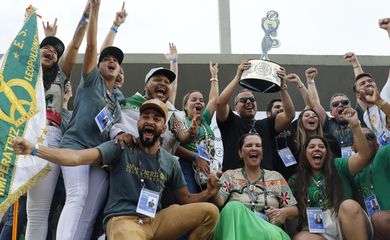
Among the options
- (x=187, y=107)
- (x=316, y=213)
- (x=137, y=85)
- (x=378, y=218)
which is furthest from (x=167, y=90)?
(x=137, y=85)

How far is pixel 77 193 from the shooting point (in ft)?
14.3

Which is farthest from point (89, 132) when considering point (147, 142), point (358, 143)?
point (358, 143)

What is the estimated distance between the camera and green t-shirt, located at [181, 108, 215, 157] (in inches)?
209

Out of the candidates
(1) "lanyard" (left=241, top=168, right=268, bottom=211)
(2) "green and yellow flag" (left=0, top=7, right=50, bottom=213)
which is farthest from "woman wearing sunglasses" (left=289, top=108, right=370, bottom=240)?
(2) "green and yellow flag" (left=0, top=7, right=50, bottom=213)

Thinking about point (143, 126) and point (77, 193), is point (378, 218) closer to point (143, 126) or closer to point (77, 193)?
point (143, 126)

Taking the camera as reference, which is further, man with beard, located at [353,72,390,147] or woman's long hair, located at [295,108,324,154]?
woman's long hair, located at [295,108,324,154]

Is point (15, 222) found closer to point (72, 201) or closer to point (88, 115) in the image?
point (72, 201)

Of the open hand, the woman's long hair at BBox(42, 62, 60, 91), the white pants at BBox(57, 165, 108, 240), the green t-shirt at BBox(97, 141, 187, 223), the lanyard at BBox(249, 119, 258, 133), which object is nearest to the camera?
the open hand

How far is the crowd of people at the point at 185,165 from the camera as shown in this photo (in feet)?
14.4

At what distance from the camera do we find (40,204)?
14.8 feet

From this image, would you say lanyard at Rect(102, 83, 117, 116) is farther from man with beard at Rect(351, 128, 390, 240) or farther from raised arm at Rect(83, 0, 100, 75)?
man with beard at Rect(351, 128, 390, 240)

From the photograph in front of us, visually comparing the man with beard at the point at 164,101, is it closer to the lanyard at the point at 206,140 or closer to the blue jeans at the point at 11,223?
the lanyard at the point at 206,140

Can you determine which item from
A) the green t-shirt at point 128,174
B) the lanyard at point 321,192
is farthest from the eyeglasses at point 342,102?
the green t-shirt at point 128,174

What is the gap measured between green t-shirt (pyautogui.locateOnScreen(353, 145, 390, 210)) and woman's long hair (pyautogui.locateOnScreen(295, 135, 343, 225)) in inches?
9.2
